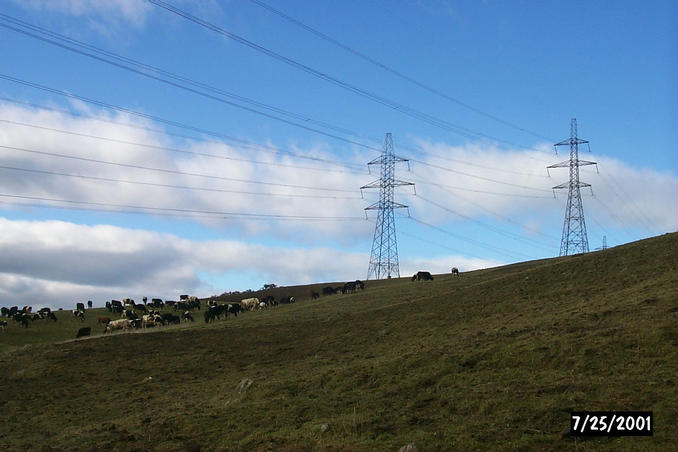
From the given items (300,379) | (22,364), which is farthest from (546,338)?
(22,364)

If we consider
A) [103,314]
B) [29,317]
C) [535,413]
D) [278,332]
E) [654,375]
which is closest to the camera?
[535,413]

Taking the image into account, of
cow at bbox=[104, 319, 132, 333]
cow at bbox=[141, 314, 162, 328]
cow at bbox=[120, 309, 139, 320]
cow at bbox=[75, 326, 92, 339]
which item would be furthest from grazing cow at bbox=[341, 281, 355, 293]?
cow at bbox=[75, 326, 92, 339]

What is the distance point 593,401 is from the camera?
1914cm

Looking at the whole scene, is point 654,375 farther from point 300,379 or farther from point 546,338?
point 300,379

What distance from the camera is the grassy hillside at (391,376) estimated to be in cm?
1919

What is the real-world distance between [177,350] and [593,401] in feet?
105

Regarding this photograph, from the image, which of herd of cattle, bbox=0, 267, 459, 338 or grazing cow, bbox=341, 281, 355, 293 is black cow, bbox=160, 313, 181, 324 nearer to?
herd of cattle, bbox=0, 267, 459, 338

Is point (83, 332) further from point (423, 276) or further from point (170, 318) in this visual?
point (423, 276)
